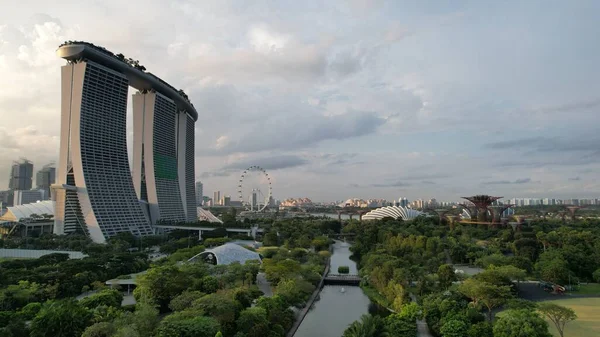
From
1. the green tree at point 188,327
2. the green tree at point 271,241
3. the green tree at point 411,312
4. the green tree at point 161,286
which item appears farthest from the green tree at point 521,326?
the green tree at point 271,241

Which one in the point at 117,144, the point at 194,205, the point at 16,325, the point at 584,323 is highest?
the point at 117,144

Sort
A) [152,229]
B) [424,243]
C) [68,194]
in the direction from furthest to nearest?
[152,229]
[68,194]
[424,243]

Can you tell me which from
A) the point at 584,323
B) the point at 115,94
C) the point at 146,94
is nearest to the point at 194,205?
the point at 146,94

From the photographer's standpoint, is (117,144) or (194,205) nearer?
(117,144)

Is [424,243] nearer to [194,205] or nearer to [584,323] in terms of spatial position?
[584,323]

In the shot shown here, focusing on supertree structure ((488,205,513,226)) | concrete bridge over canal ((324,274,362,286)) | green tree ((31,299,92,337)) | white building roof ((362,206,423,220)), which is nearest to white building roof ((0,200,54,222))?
concrete bridge over canal ((324,274,362,286))

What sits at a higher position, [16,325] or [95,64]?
[95,64]

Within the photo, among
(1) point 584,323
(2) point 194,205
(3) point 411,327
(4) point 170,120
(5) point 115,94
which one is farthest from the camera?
(2) point 194,205

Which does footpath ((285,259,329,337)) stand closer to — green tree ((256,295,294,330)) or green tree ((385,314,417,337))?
green tree ((256,295,294,330))
